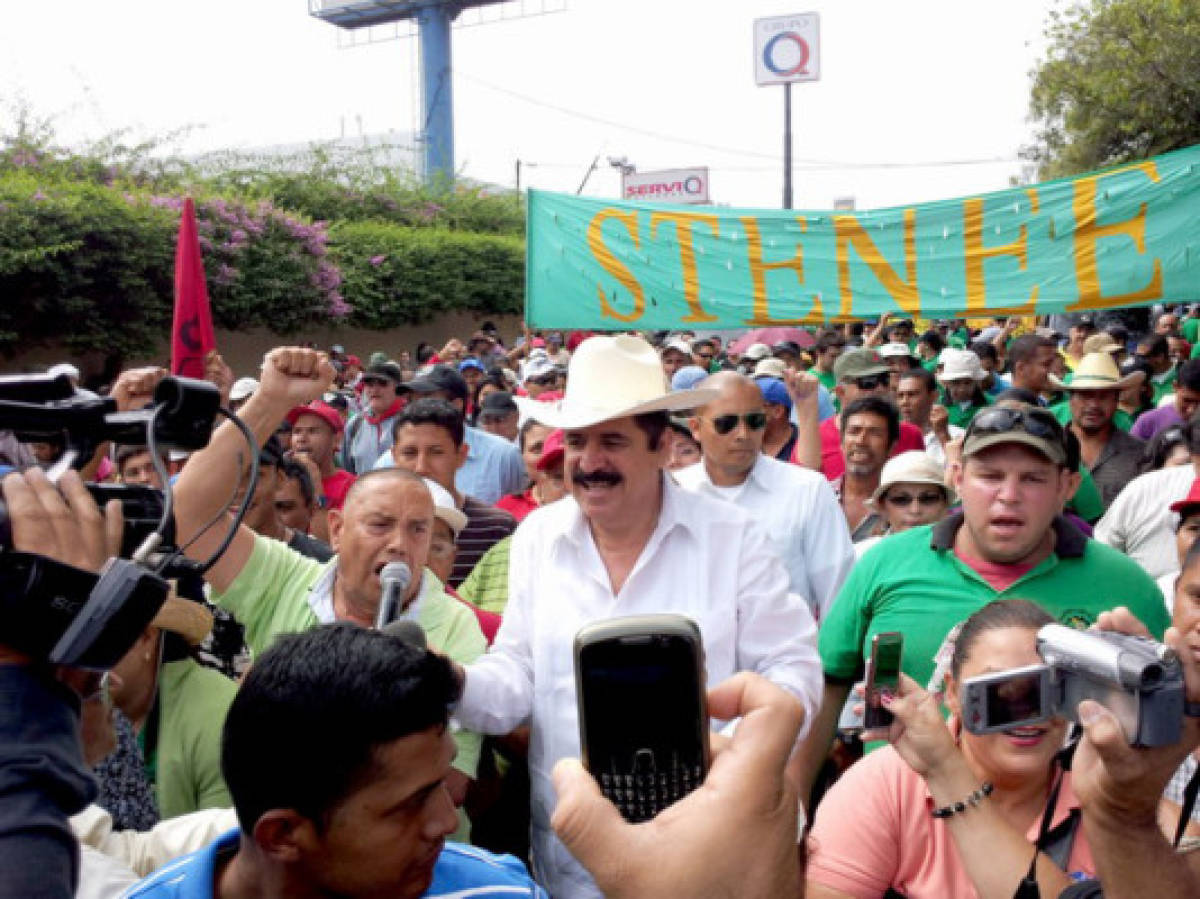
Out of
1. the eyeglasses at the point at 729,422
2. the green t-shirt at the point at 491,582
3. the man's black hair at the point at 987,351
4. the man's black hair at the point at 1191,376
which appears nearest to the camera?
the green t-shirt at the point at 491,582

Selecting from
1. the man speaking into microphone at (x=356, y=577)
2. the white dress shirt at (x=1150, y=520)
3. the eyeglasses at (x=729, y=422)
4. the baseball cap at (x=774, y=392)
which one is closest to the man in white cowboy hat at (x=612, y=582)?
the man speaking into microphone at (x=356, y=577)

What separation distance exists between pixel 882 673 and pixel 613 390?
1222mm

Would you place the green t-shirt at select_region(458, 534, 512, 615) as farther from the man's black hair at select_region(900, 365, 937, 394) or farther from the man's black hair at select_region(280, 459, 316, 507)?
the man's black hair at select_region(900, 365, 937, 394)

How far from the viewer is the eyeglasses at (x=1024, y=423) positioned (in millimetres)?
3195

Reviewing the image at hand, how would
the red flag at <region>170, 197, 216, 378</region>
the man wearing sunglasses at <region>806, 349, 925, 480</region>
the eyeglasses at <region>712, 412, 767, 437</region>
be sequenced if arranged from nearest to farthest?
the red flag at <region>170, 197, 216, 378</region>
the eyeglasses at <region>712, 412, 767, 437</region>
the man wearing sunglasses at <region>806, 349, 925, 480</region>

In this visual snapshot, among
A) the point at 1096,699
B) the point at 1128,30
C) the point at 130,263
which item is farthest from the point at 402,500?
the point at 1128,30

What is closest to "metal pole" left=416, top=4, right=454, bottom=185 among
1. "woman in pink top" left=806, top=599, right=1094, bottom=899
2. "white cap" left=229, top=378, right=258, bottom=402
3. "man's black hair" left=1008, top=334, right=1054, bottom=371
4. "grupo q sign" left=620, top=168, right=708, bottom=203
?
"grupo q sign" left=620, top=168, right=708, bottom=203

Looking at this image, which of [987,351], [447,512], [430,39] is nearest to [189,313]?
Answer: [447,512]

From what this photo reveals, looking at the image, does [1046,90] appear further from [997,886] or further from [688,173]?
[997,886]

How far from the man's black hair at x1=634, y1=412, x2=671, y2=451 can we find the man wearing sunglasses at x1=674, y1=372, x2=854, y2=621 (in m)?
0.84

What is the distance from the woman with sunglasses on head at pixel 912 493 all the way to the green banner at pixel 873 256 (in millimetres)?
2625

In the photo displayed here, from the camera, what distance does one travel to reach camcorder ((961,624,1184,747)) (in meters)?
1.44

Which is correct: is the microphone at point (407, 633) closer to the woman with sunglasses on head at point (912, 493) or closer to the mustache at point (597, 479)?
the mustache at point (597, 479)

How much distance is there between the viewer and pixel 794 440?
668 centimetres
